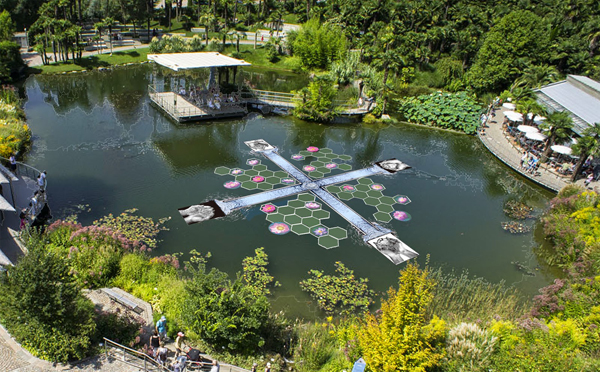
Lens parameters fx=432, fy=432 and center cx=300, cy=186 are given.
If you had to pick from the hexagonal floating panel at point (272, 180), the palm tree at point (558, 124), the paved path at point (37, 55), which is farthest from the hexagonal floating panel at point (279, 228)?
the paved path at point (37, 55)

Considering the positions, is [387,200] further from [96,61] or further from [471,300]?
[96,61]

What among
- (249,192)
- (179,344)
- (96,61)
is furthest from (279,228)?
(96,61)

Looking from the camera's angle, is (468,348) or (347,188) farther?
(347,188)

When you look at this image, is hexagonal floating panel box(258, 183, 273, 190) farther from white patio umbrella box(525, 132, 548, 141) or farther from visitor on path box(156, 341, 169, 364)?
white patio umbrella box(525, 132, 548, 141)

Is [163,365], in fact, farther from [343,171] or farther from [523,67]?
[523,67]

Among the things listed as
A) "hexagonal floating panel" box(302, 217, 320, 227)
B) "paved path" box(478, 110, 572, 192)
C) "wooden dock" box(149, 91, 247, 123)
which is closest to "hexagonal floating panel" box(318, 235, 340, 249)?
"hexagonal floating panel" box(302, 217, 320, 227)

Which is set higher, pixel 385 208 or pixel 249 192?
pixel 385 208
